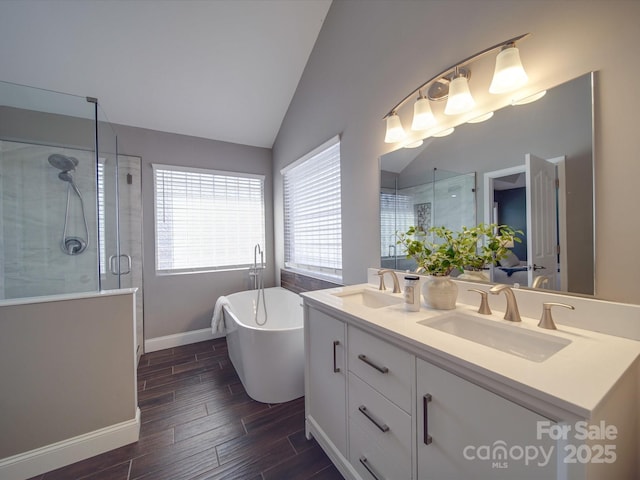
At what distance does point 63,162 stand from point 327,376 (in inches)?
101

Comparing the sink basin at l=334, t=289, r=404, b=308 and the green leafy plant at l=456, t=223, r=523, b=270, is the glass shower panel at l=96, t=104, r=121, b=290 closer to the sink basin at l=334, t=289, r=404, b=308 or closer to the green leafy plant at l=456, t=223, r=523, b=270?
the sink basin at l=334, t=289, r=404, b=308

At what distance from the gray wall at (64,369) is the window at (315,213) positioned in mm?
1603

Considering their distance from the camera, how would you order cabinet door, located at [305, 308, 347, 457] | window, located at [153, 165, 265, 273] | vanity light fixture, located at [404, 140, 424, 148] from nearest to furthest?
cabinet door, located at [305, 308, 347, 457] < vanity light fixture, located at [404, 140, 424, 148] < window, located at [153, 165, 265, 273]

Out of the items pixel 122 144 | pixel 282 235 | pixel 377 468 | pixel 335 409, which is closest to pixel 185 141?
pixel 122 144

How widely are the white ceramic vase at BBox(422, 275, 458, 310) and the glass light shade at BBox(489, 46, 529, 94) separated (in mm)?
871

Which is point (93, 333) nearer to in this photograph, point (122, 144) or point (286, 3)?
point (122, 144)

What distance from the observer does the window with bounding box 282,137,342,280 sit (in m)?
2.40

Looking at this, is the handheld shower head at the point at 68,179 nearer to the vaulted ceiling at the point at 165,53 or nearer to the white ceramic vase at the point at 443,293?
the vaulted ceiling at the point at 165,53

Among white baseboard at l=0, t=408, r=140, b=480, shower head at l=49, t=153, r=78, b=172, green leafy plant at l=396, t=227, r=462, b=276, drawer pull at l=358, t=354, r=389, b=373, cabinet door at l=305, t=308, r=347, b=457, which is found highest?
shower head at l=49, t=153, r=78, b=172

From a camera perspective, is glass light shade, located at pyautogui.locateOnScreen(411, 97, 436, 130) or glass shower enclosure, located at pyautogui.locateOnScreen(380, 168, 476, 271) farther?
glass light shade, located at pyautogui.locateOnScreen(411, 97, 436, 130)

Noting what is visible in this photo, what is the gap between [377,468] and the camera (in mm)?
1095

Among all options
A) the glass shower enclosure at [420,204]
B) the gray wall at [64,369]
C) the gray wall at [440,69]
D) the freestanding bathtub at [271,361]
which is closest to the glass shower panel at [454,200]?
the glass shower enclosure at [420,204]

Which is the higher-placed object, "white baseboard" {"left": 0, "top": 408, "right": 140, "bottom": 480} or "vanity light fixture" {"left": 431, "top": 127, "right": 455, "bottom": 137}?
"vanity light fixture" {"left": 431, "top": 127, "right": 455, "bottom": 137}

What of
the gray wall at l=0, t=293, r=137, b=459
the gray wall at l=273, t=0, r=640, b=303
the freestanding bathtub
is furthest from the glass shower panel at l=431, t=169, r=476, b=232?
the gray wall at l=0, t=293, r=137, b=459
